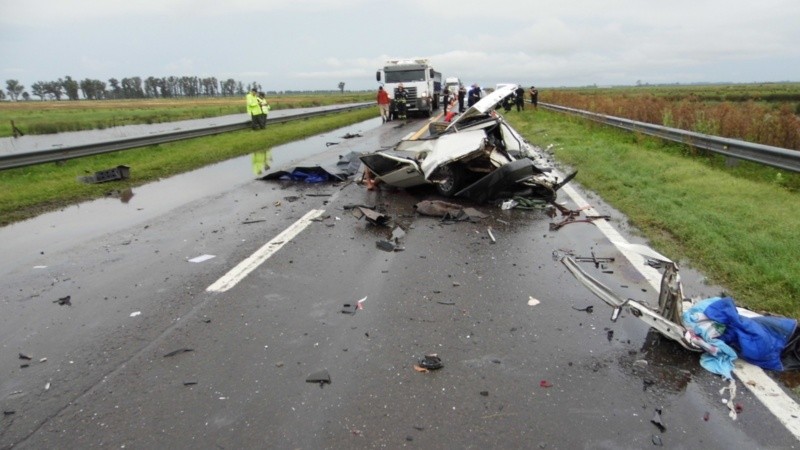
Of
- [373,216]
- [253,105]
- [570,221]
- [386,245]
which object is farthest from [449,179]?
[253,105]

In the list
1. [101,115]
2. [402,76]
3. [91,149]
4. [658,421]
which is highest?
[402,76]

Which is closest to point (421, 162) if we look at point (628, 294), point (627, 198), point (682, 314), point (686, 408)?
point (627, 198)

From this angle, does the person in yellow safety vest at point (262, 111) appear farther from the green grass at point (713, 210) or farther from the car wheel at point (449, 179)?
the car wheel at point (449, 179)

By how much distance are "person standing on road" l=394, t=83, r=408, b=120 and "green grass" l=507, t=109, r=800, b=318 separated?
17786 mm

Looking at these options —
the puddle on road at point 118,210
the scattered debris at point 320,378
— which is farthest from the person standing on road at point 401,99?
the scattered debris at point 320,378

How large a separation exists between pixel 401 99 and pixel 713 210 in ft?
79.6

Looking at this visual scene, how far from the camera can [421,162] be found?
869 centimetres

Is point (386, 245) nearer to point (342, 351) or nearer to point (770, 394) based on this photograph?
point (342, 351)

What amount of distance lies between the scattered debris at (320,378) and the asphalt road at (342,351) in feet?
0.29

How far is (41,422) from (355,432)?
1.85 meters

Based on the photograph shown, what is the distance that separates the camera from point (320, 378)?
3260 millimetres

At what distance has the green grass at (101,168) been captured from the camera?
877cm

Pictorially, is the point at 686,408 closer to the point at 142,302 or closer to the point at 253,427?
the point at 253,427

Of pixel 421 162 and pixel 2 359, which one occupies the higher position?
pixel 421 162
